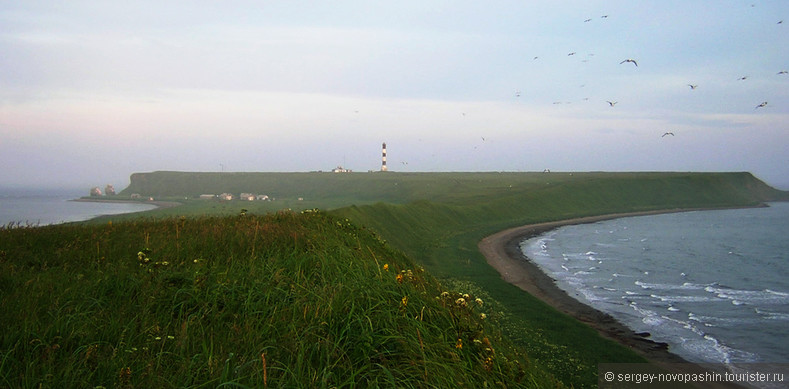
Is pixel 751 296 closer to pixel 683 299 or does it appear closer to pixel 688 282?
pixel 688 282

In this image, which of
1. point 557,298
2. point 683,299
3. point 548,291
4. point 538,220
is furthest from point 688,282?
point 538,220

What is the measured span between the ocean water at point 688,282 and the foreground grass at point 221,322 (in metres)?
15.8

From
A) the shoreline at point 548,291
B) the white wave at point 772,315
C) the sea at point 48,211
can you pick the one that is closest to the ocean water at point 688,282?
the white wave at point 772,315

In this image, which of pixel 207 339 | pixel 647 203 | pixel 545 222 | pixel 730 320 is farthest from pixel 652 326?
pixel 647 203

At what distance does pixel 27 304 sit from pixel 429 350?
622 centimetres

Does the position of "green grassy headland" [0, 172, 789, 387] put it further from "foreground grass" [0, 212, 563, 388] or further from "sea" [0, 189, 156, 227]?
"sea" [0, 189, 156, 227]

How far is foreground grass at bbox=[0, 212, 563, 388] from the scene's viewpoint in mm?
6367

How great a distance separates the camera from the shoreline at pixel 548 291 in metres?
20.4

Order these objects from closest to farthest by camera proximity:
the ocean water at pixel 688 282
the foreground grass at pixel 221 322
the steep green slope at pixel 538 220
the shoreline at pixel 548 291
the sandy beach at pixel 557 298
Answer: the foreground grass at pixel 221 322 → the steep green slope at pixel 538 220 → the sandy beach at pixel 557 298 → the shoreline at pixel 548 291 → the ocean water at pixel 688 282

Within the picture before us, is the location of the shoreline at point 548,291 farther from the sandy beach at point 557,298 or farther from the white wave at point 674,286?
the white wave at point 674,286

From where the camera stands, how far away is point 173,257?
38.6 feet

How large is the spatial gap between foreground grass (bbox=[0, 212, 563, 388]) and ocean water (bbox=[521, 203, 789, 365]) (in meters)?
15.8

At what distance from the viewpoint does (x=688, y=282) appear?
35.6 m

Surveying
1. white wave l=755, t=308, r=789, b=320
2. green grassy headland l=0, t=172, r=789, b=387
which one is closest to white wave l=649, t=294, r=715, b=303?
white wave l=755, t=308, r=789, b=320
